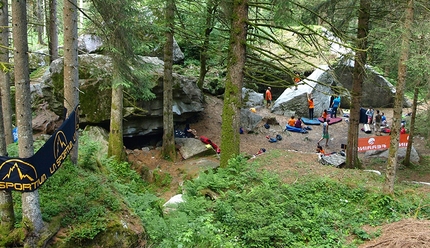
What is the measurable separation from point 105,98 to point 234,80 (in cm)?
694

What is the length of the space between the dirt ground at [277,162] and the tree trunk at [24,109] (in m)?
6.24

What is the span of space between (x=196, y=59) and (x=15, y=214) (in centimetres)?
1913

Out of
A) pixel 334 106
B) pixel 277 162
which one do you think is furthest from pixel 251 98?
pixel 277 162

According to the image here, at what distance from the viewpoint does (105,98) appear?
46.9 feet

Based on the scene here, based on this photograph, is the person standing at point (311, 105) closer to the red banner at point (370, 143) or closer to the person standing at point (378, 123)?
the person standing at point (378, 123)

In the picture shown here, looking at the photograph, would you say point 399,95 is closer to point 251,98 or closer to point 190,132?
point 190,132

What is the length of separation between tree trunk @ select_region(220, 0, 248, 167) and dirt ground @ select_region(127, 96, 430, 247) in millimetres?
2024

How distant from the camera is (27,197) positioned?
5.12 meters

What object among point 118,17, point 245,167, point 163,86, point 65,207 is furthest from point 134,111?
point 65,207

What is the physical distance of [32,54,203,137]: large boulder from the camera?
13.7m

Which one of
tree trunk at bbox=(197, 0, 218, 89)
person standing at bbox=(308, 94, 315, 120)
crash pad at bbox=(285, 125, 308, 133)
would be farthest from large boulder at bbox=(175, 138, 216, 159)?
person standing at bbox=(308, 94, 315, 120)

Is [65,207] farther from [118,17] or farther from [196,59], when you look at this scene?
[196,59]

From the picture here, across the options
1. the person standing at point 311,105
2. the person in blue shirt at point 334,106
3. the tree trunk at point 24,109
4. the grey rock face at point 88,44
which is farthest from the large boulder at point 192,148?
the person in blue shirt at point 334,106

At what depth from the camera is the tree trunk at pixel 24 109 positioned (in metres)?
4.81
